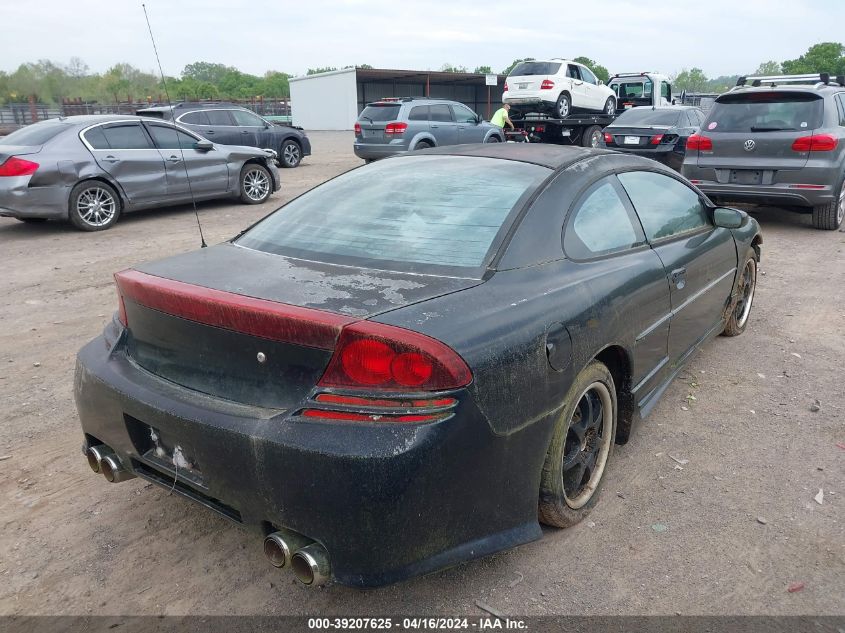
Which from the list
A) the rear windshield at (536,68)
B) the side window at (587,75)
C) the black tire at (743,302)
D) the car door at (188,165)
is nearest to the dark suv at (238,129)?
the car door at (188,165)

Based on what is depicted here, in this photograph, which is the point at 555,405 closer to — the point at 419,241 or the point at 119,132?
the point at 419,241

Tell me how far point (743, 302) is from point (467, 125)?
1227 centimetres

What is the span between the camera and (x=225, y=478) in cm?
213

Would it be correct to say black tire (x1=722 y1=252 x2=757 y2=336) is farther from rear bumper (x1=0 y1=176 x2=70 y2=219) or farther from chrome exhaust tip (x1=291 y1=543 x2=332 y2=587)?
rear bumper (x1=0 y1=176 x2=70 y2=219)

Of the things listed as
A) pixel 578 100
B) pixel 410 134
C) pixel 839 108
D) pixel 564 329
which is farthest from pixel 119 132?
pixel 578 100

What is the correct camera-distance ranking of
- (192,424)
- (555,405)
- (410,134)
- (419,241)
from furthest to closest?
(410,134)
(419,241)
(555,405)
(192,424)

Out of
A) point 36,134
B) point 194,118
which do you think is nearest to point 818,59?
point 194,118

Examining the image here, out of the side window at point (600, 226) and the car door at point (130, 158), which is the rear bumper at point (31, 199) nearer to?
the car door at point (130, 158)

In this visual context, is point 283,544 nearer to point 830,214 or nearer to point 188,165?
point 830,214

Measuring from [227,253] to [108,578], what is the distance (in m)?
1.37

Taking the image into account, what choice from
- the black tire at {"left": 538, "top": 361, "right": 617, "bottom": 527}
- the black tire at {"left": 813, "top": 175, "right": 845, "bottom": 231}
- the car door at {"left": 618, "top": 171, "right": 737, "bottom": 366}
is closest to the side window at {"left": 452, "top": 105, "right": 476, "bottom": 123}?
the black tire at {"left": 813, "top": 175, "right": 845, "bottom": 231}

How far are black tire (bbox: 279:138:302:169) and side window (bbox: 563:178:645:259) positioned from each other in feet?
48.0

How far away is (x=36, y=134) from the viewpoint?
884 cm

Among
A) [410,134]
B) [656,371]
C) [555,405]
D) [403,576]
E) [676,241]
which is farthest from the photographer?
[410,134]
